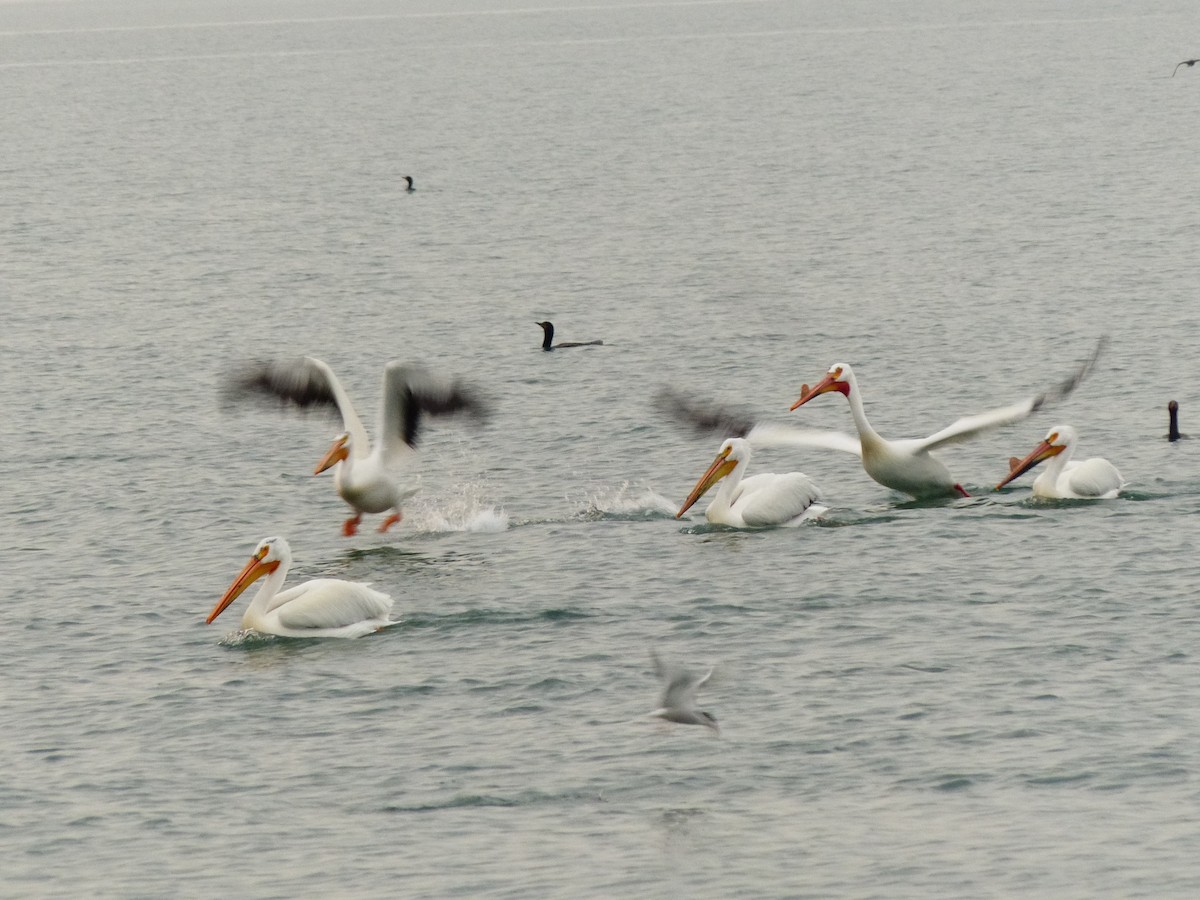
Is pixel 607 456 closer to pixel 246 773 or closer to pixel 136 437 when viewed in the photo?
pixel 136 437

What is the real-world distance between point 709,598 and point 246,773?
5389 millimetres

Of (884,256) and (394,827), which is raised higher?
(884,256)

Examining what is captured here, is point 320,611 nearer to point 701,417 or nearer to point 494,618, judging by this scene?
point 494,618

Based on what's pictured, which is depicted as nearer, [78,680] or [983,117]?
[78,680]

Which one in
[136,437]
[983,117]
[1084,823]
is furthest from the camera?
[983,117]

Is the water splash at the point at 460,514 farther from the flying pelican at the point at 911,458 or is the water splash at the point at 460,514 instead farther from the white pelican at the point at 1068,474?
the white pelican at the point at 1068,474

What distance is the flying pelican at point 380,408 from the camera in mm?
20953

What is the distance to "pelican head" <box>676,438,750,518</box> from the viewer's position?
21.5m

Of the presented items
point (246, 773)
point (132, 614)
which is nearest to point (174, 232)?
point (132, 614)

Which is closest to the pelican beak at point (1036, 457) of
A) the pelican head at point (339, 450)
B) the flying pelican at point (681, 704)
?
the pelican head at point (339, 450)

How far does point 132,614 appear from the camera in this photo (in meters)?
18.9

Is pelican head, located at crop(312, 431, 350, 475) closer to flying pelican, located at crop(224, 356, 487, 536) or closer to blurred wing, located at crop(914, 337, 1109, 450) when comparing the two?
flying pelican, located at crop(224, 356, 487, 536)

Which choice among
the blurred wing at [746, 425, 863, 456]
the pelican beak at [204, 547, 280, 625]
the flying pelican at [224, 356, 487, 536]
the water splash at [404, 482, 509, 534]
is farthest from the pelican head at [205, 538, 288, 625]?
the blurred wing at [746, 425, 863, 456]

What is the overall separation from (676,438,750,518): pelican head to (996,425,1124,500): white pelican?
301 cm
